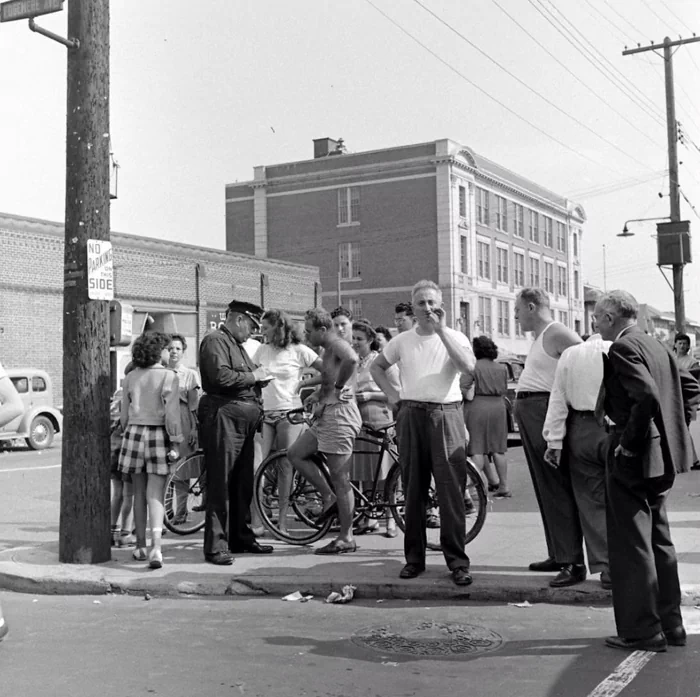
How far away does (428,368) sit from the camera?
21.9 ft

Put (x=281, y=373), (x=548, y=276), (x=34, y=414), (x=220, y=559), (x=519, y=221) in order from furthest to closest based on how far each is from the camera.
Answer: (x=548, y=276), (x=519, y=221), (x=34, y=414), (x=281, y=373), (x=220, y=559)

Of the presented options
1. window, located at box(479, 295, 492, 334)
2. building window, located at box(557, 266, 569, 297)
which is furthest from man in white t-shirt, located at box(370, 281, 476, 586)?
building window, located at box(557, 266, 569, 297)

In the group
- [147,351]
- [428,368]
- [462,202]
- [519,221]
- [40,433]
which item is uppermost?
[519,221]

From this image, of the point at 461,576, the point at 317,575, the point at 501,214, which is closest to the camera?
the point at 461,576

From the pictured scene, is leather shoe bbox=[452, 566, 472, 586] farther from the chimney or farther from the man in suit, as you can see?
the chimney

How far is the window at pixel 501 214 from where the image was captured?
5975 centimetres

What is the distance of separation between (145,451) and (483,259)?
5199 centimetres

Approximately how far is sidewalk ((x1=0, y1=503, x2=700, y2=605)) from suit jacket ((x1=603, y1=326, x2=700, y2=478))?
1.48m

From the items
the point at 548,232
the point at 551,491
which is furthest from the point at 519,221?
the point at 551,491

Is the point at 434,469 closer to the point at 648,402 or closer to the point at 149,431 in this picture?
the point at 648,402

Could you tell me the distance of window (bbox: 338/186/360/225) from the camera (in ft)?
189

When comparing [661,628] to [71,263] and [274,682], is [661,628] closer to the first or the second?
[274,682]

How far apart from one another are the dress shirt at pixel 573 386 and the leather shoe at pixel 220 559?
104 inches

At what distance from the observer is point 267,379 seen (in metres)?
7.99
